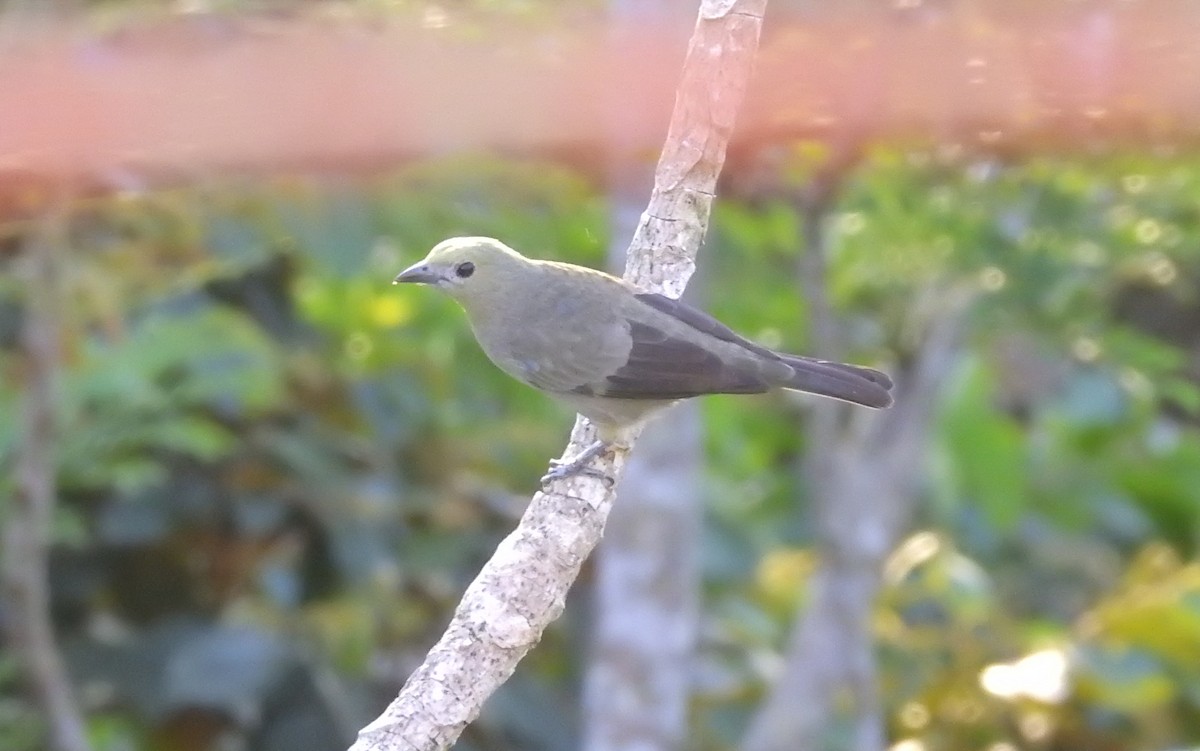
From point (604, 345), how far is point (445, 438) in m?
2.25

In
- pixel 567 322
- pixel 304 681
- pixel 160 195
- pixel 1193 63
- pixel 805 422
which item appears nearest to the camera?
pixel 1193 63

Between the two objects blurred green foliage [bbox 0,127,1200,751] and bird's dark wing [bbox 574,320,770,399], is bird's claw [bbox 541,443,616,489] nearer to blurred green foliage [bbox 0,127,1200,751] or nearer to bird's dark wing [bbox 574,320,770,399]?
bird's dark wing [bbox 574,320,770,399]

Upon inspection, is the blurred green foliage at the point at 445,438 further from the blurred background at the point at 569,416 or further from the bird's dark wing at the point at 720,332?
the bird's dark wing at the point at 720,332

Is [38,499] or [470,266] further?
[38,499]

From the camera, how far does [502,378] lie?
19.3 ft

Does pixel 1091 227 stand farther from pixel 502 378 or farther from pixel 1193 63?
pixel 502 378

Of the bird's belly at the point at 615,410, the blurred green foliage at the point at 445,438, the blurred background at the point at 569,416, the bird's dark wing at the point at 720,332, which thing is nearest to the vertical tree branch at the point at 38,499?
the blurred background at the point at 569,416

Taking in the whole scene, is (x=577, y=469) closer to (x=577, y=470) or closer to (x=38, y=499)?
(x=577, y=470)

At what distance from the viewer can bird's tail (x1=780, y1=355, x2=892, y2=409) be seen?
126 inches

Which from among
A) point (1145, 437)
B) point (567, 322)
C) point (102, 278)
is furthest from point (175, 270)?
point (1145, 437)

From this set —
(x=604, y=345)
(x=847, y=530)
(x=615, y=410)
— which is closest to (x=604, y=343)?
(x=604, y=345)

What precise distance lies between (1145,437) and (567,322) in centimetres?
418

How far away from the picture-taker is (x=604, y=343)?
3379 millimetres

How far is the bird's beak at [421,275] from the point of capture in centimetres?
319
